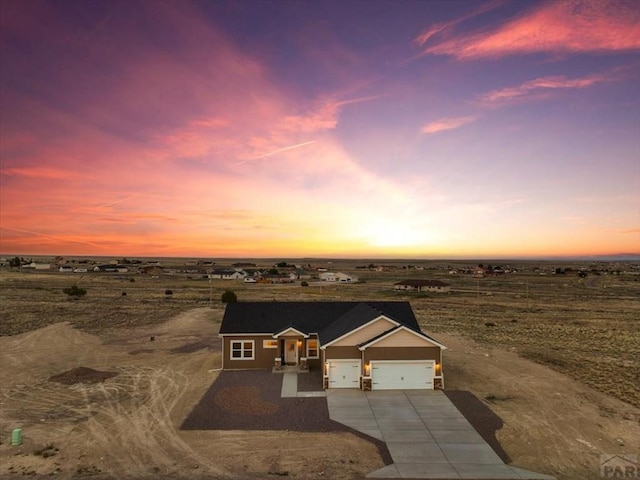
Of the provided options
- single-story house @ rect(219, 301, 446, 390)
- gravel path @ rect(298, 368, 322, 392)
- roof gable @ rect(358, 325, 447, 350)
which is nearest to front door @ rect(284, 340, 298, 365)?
single-story house @ rect(219, 301, 446, 390)

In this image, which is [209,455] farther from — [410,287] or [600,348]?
[410,287]

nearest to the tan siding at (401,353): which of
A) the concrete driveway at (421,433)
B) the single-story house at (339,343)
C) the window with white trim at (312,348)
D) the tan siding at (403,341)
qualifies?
the single-story house at (339,343)

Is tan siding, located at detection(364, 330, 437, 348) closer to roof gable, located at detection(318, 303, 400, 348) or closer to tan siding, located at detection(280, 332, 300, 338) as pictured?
roof gable, located at detection(318, 303, 400, 348)

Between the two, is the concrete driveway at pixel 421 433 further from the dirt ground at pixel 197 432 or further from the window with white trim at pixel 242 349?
the window with white trim at pixel 242 349

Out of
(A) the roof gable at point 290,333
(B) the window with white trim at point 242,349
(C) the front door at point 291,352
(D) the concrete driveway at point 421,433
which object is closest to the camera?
(D) the concrete driveway at point 421,433

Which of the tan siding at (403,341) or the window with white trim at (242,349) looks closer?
the tan siding at (403,341)

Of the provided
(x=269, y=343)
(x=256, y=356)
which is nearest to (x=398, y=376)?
(x=269, y=343)

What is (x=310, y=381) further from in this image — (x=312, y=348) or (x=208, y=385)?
(x=208, y=385)
